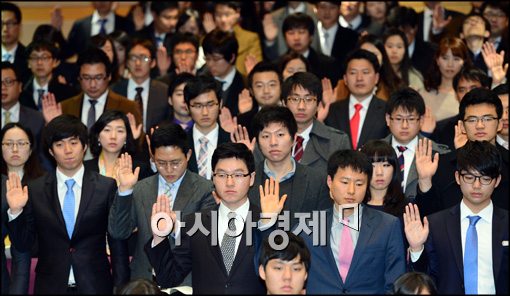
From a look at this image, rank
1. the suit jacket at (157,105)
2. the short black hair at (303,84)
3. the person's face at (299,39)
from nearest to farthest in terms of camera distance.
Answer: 1. the short black hair at (303,84)
2. the suit jacket at (157,105)
3. the person's face at (299,39)

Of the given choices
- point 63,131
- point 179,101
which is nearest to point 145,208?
point 63,131

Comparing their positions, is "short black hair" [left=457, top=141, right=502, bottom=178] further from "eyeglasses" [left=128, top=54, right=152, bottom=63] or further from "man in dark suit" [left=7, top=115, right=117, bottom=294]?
"eyeglasses" [left=128, top=54, right=152, bottom=63]

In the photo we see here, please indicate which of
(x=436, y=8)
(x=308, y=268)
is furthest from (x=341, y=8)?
(x=308, y=268)

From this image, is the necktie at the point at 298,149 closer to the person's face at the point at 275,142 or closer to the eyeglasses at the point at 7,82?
the person's face at the point at 275,142

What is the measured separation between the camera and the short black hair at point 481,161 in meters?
6.48

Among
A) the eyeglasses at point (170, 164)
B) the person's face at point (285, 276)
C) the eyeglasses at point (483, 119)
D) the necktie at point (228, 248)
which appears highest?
the eyeglasses at point (483, 119)

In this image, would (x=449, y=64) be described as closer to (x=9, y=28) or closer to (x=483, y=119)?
(x=483, y=119)

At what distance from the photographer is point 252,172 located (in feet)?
22.1

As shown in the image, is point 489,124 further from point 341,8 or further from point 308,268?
point 341,8

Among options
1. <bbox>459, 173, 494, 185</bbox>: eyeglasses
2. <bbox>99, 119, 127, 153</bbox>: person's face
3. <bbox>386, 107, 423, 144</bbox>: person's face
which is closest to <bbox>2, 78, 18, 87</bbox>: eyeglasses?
<bbox>99, 119, 127, 153</bbox>: person's face

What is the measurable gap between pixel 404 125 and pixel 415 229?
4.98 ft

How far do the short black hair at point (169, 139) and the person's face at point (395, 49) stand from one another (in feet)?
9.53

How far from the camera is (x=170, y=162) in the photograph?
7.14m

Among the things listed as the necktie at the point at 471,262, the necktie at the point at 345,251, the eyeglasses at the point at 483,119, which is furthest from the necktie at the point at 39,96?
the necktie at the point at 471,262
